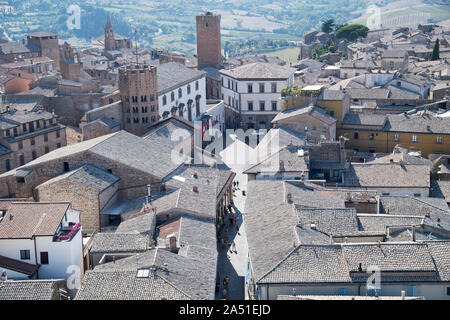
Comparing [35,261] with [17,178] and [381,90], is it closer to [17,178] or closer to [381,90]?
[17,178]

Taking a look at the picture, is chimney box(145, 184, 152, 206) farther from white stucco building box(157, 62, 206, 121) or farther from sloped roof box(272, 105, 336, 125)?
white stucco building box(157, 62, 206, 121)

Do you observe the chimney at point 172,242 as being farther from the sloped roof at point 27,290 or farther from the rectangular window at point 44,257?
the sloped roof at point 27,290

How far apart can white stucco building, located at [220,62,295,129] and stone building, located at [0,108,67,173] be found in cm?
2384

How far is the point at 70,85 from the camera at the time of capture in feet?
224

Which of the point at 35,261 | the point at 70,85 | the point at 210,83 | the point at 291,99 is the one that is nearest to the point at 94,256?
the point at 35,261

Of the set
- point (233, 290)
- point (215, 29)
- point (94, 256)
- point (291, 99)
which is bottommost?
point (233, 290)

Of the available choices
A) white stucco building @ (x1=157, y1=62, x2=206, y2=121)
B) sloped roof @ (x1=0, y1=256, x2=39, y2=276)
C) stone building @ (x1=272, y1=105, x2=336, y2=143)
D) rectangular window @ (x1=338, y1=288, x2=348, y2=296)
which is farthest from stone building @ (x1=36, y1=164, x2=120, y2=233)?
white stucco building @ (x1=157, y1=62, x2=206, y2=121)

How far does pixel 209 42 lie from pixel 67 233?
5865 cm

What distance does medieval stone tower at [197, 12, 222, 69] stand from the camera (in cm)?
8562

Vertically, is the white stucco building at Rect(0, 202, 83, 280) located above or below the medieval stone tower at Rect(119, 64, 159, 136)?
below

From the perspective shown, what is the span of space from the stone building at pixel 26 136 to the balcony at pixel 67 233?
63.8 ft

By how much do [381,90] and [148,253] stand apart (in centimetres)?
4568

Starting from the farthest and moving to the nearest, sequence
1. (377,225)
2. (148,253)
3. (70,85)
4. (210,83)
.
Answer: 1. (210,83)
2. (70,85)
3. (377,225)
4. (148,253)

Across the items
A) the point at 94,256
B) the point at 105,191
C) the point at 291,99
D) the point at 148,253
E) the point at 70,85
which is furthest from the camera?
the point at 70,85
